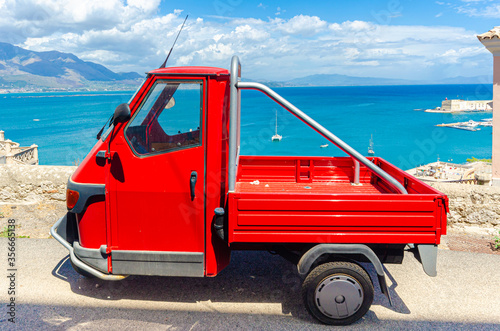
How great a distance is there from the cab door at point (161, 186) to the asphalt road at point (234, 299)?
20.1 inches

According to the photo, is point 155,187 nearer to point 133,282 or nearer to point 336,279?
point 133,282

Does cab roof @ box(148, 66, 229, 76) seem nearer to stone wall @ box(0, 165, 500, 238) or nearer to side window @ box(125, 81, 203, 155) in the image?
side window @ box(125, 81, 203, 155)

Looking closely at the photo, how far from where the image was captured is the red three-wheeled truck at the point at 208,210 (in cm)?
388

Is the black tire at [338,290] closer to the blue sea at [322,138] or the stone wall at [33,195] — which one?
the stone wall at [33,195]

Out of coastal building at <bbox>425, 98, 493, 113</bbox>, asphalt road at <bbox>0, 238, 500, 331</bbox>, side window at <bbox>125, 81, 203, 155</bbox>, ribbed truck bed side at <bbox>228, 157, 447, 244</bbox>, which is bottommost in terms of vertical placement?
asphalt road at <bbox>0, 238, 500, 331</bbox>

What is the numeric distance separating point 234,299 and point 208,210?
122 centimetres

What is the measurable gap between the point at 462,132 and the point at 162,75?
135m

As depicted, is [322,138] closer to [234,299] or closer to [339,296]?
[234,299]

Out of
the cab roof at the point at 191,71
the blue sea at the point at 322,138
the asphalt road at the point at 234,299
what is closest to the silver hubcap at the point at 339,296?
the asphalt road at the point at 234,299

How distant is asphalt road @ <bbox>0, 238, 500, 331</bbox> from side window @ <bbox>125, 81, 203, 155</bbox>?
1716 mm

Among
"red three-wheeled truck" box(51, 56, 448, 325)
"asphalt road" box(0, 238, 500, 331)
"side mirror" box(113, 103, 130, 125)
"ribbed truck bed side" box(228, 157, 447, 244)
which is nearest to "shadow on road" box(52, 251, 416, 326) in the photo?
"asphalt road" box(0, 238, 500, 331)

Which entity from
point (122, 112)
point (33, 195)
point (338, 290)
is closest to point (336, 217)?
point (338, 290)

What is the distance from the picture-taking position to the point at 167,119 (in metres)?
4.30

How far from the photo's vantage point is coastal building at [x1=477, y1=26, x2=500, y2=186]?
913cm
